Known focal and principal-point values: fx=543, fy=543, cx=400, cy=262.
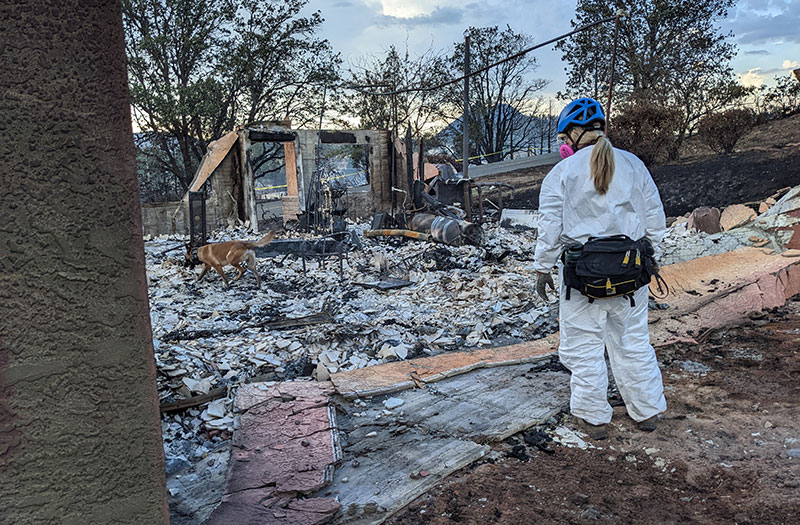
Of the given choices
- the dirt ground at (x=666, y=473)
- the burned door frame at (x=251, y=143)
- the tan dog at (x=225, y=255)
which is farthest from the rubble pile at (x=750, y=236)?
the burned door frame at (x=251, y=143)

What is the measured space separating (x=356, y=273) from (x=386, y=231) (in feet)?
12.0

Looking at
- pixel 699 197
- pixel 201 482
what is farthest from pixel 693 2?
pixel 201 482

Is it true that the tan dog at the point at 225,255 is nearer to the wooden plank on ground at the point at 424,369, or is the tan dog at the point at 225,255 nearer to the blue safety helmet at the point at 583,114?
the wooden plank on ground at the point at 424,369

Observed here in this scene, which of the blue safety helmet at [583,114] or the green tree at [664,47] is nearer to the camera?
the blue safety helmet at [583,114]

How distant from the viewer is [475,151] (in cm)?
3234

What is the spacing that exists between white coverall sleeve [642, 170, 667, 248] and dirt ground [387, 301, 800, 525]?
3.66 ft

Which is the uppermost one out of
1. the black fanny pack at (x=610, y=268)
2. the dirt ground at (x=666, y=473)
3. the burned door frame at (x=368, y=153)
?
the burned door frame at (x=368, y=153)

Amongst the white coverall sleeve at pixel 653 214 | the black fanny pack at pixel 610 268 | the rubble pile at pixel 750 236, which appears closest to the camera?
the black fanny pack at pixel 610 268

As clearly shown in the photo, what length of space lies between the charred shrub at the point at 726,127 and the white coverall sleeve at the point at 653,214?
1434 centimetres

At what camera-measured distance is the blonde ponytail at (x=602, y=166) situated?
2.96 m

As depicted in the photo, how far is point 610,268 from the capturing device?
2.90 metres

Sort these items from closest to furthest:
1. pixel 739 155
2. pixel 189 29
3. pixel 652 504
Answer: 1. pixel 652 504
2. pixel 739 155
3. pixel 189 29

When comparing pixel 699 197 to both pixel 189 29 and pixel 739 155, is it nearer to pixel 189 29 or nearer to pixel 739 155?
pixel 739 155

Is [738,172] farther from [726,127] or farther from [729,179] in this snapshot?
[726,127]
